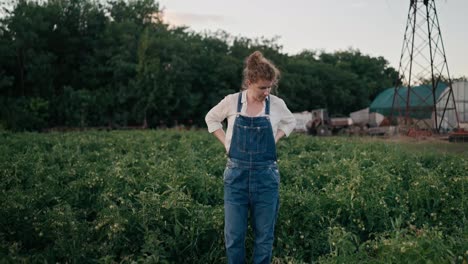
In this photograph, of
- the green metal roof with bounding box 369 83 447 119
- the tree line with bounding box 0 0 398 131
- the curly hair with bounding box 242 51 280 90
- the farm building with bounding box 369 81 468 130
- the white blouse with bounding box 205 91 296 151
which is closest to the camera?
the curly hair with bounding box 242 51 280 90

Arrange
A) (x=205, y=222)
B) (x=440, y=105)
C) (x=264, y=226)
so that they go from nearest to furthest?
(x=264, y=226) < (x=205, y=222) < (x=440, y=105)

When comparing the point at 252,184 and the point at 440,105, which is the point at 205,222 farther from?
the point at 440,105

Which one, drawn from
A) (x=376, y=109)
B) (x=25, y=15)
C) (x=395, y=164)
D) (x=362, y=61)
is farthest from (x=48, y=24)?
(x=362, y=61)

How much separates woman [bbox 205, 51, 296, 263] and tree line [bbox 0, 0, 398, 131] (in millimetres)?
26436

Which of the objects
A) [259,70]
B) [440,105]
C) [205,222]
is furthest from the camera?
[440,105]

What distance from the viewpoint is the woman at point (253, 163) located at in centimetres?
389

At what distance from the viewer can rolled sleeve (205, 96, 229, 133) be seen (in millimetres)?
4125

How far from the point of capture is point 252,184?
153 inches

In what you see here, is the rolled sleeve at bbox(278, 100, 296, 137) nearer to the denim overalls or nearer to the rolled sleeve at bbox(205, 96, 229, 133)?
the denim overalls

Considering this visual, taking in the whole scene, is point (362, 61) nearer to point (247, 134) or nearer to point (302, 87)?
point (302, 87)

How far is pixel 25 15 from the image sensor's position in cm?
3538

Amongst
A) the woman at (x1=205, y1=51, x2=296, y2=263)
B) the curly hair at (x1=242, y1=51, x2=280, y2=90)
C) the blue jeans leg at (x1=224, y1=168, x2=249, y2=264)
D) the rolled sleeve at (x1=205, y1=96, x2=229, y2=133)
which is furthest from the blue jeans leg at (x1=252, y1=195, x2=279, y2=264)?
the curly hair at (x1=242, y1=51, x2=280, y2=90)

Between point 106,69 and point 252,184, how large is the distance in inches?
1362

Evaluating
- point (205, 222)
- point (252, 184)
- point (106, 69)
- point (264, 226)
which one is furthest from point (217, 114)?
point (106, 69)
